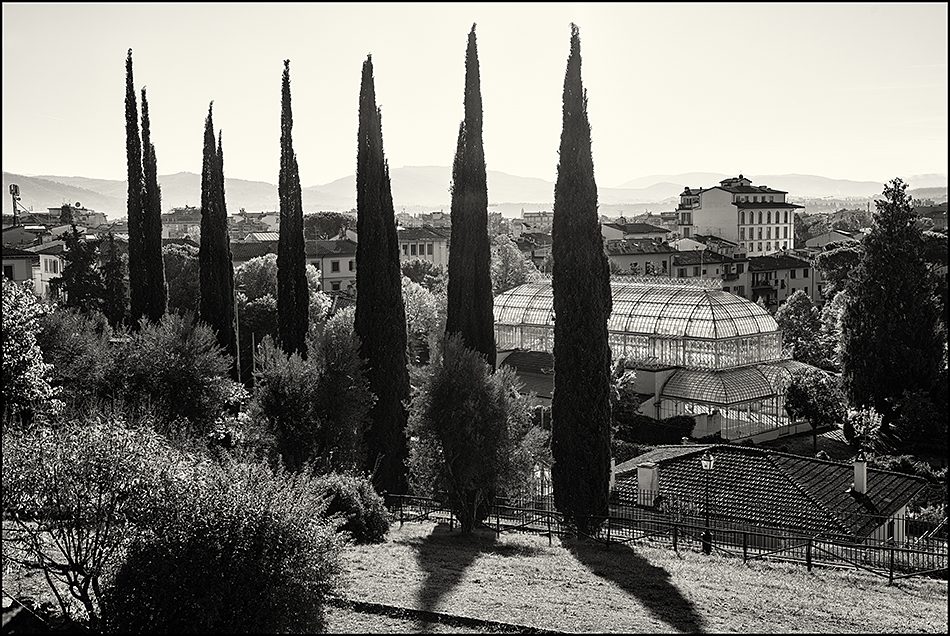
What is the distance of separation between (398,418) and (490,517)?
11.4 feet

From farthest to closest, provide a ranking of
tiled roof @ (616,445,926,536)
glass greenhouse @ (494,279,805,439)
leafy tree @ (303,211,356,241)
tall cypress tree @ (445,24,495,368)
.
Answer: leafy tree @ (303,211,356,241)
glass greenhouse @ (494,279,805,439)
tall cypress tree @ (445,24,495,368)
tiled roof @ (616,445,926,536)

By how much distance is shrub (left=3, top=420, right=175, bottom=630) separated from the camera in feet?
33.8

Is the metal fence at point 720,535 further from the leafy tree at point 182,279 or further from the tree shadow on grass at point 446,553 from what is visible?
the leafy tree at point 182,279

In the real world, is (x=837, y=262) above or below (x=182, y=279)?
above

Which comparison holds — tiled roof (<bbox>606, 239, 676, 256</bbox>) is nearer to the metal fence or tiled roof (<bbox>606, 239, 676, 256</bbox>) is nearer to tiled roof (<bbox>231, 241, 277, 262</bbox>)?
tiled roof (<bbox>231, 241, 277, 262</bbox>)

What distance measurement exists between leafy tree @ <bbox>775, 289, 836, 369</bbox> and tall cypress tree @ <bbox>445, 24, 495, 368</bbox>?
2152cm

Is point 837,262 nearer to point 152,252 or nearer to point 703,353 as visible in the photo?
point 703,353

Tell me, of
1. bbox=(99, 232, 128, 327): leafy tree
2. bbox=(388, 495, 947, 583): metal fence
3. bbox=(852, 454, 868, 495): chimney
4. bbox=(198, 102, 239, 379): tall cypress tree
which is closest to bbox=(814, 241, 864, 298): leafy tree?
bbox=(852, 454, 868, 495): chimney

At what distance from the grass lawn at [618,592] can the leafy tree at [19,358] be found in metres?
6.44

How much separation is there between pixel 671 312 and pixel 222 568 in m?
29.1

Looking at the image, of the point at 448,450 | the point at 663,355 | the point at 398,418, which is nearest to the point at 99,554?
the point at 448,450

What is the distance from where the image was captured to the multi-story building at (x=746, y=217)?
82000 millimetres

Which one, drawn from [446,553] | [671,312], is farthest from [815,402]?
[446,553]

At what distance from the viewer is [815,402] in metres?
30.8
